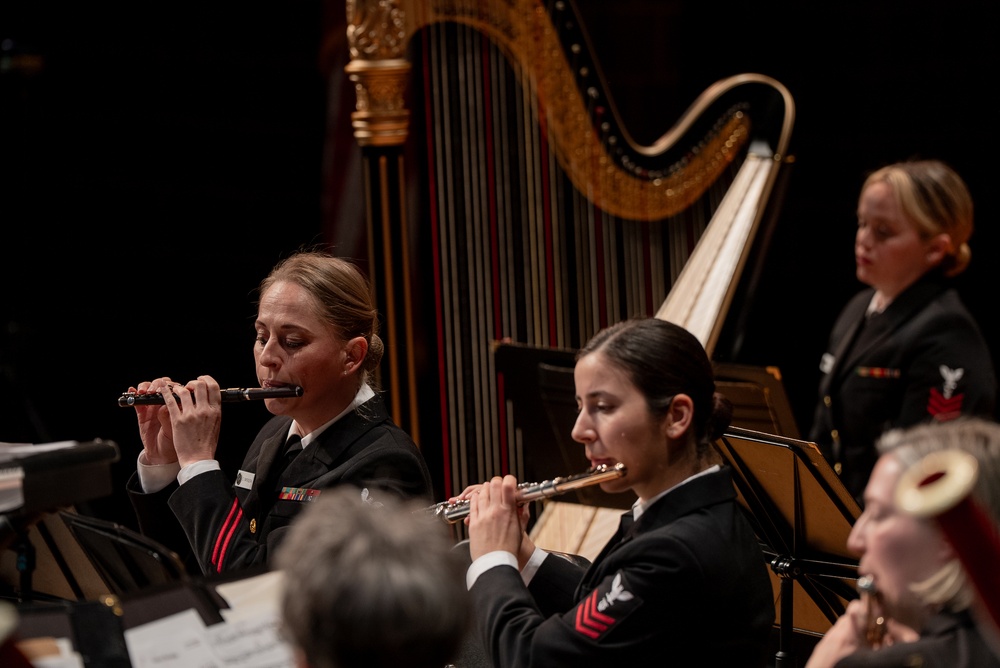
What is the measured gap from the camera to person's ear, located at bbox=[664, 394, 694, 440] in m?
2.13

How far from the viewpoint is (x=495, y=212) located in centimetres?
343

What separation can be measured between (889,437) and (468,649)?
3.44 feet

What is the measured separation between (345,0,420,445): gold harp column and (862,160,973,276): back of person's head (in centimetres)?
186

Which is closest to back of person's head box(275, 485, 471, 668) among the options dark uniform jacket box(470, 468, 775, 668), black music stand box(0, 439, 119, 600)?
black music stand box(0, 439, 119, 600)

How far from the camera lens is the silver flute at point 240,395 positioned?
2434 mm

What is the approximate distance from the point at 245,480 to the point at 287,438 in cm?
13

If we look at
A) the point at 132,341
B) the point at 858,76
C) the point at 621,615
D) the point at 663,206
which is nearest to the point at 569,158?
the point at 663,206

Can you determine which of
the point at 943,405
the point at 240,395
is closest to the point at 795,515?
the point at 240,395

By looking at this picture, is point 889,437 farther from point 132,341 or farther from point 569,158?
point 132,341

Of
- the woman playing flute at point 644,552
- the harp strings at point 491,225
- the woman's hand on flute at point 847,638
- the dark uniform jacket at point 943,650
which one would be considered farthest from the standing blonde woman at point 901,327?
the dark uniform jacket at point 943,650

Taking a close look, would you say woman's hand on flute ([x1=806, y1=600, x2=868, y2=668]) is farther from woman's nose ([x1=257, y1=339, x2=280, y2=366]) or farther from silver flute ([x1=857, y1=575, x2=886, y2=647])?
woman's nose ([x1=257, y1=339, x2=280, y2=366])

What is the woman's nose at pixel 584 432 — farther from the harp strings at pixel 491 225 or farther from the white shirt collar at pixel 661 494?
the harp strings at pixel 491 225

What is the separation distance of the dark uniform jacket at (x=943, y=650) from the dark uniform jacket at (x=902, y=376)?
7.34ft

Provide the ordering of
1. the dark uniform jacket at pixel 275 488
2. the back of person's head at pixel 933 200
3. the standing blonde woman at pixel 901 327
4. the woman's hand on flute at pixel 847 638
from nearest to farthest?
the woman's hand on flute at pixel 847 638
the dark uniform jacket at pixel 275 488
the standing blonde woman at pixel 901 327
the back of person's head at pixel 933 200
